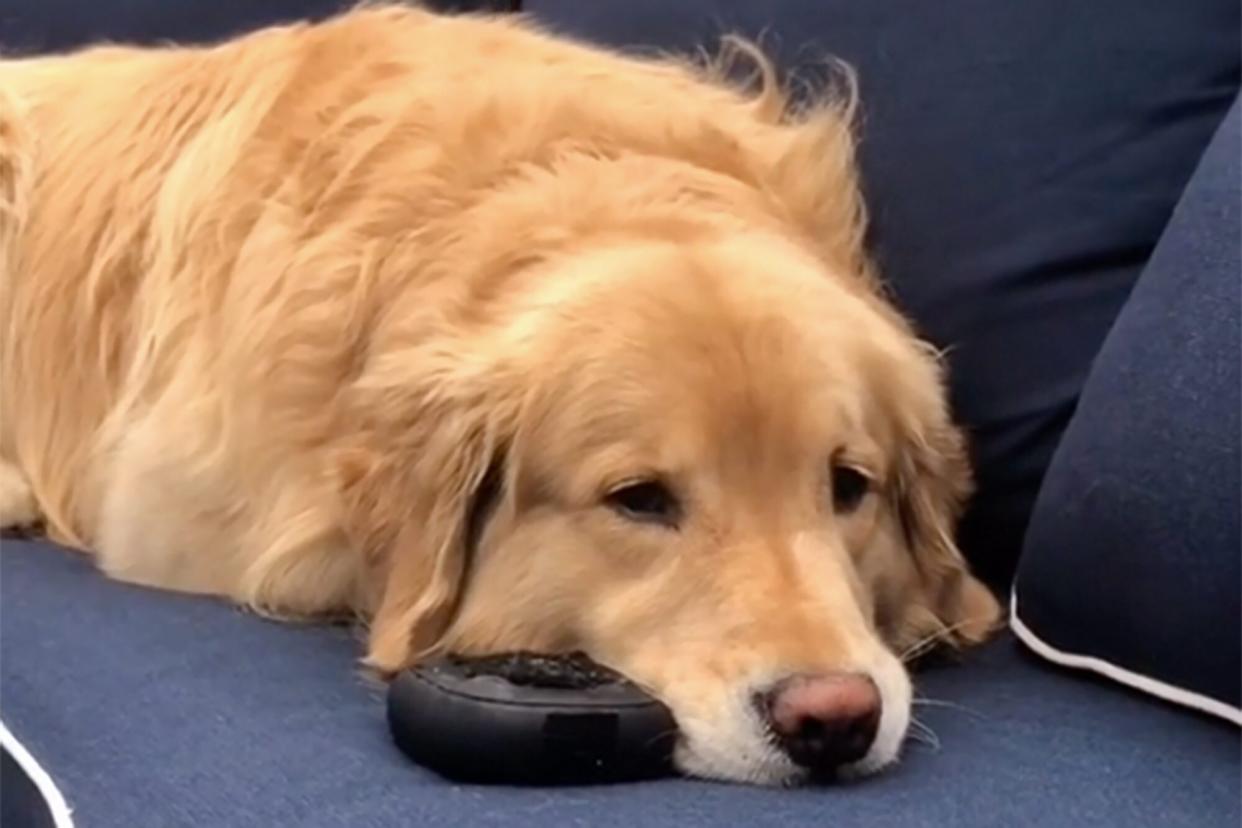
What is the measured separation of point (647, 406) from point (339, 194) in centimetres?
50

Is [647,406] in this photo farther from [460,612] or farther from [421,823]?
[421,823]

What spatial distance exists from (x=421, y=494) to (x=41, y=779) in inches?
14.9

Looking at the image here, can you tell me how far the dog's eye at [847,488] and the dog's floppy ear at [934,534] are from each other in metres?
0.09

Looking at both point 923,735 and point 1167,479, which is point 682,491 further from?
point 1167,479

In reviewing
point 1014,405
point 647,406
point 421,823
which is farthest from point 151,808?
point 1014,405

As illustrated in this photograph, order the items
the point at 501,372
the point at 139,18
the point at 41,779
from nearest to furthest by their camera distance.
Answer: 1. the point at 41,779
2. the point at 501,372
3. the point at 139,18

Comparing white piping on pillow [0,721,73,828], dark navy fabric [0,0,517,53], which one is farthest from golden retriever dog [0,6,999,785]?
dark navy fabric [0,0,517,53]

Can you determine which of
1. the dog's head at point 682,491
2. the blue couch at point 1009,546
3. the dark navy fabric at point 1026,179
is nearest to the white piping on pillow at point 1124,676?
the blue couch at point 1009,546

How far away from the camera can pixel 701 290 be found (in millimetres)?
1622

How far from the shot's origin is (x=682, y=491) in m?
1.54

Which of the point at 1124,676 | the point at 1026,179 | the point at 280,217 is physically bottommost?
the point at 1124,676

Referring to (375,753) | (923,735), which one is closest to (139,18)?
(375,753)

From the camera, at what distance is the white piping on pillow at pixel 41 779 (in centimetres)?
139

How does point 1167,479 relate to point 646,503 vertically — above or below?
above
